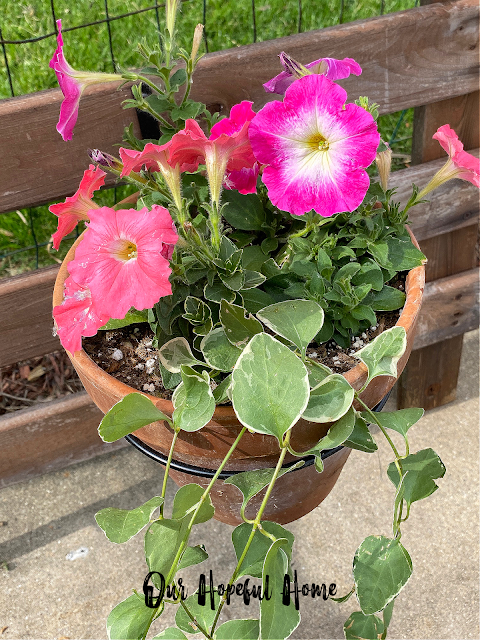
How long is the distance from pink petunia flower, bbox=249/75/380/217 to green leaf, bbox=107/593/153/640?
Answer: 20.0 inches

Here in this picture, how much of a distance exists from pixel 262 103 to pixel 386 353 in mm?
612

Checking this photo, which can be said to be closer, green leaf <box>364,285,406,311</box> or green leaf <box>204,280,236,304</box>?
green leaf <box>204,280,236,304</box>

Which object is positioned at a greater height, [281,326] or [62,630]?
[281,326]

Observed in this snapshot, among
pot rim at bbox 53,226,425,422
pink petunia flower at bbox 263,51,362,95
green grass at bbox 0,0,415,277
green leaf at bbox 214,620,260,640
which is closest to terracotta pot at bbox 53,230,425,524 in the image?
pot rim at bbox 53,226,425,422

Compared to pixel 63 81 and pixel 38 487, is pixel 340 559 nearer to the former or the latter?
pixel 38 487

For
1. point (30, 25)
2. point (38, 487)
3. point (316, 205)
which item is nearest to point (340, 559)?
point (38, 487)

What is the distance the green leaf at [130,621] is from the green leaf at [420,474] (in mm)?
343

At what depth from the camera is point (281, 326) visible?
807mm

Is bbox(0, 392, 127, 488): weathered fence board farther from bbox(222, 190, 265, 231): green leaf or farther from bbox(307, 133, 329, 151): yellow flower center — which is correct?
bbox(307, 133, 329, 151): yellow flower center

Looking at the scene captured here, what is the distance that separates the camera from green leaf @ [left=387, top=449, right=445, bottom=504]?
0.81 metres

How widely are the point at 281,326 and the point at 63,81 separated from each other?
1.38ft

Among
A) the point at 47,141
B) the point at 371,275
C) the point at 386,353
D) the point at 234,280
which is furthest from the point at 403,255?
the point at 47,141

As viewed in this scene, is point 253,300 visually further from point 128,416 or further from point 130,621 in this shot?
point 130,621

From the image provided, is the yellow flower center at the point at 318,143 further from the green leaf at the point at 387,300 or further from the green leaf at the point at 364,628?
the green leaf at the point at 364,628
